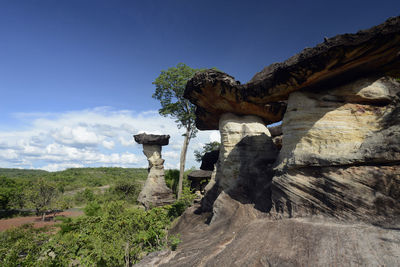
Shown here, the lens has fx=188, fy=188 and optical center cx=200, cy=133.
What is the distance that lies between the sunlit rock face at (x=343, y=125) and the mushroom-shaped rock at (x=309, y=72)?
1.43 feet

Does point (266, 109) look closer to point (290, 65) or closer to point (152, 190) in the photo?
point (290, 65)

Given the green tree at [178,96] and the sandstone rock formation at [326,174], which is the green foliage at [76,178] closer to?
the green tree at [178,96]

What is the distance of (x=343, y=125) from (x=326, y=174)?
159cm

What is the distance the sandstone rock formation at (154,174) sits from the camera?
19297 mm

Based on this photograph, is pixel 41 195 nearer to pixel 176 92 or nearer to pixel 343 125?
pixel 176 92

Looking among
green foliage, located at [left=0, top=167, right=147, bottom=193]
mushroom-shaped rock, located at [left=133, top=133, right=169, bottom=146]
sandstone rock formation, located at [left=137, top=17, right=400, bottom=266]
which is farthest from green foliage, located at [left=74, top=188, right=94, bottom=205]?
sandstone rock formation, located at [left=137, top=17, right=400, bottom=266]

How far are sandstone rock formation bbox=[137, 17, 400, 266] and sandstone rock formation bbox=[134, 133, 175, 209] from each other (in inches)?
532

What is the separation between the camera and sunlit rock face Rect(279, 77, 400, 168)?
4.49 meters

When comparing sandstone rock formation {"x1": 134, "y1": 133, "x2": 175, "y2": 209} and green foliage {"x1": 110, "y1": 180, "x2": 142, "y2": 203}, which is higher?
sandstone rock formation {"x1": 134, "y1": 133, "x2": 175, "y2": 209}

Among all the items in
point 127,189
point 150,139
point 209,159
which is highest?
point 150,139

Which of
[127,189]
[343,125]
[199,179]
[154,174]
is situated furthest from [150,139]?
[343,125]

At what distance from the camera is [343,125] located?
5270mm

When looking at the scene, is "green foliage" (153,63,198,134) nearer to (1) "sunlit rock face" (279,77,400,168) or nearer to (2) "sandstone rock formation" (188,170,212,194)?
(2) "sandstone rock formation" (188,170,212,194)

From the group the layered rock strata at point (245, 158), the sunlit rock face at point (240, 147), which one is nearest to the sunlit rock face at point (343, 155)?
the layered rock strata at point (245, 158)
